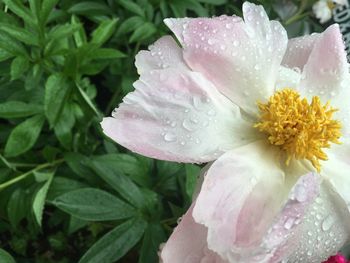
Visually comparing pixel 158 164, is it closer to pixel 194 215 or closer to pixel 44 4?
pixel 44 4

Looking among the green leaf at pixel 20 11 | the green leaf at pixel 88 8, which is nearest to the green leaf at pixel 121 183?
the green leaf at pixel 20 11

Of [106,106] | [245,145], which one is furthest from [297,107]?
[106,106]

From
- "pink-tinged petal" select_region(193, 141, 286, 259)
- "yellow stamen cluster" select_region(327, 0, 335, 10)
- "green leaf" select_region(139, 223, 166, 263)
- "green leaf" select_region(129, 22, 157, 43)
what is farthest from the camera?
"yellow stamen cluster" select_region(327, 0, 335, 10)

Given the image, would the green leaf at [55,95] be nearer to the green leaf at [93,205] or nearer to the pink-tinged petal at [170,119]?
the green leaf at [93,205]

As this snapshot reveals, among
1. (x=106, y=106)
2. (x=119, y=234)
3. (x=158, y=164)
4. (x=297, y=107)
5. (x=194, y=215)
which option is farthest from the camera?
(x=106, y=106)

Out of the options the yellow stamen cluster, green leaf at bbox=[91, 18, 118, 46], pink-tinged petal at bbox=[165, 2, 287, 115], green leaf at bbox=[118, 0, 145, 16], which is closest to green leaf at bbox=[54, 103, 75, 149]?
green leaf at bbox=[91, 18, 118, 46]

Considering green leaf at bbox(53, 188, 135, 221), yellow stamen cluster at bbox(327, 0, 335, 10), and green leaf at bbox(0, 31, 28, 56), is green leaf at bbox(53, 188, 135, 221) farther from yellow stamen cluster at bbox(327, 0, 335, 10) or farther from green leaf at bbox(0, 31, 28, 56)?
yellow stamen cluster at bbox(327, 0, 335, 10)
